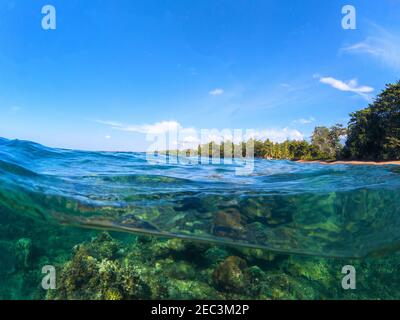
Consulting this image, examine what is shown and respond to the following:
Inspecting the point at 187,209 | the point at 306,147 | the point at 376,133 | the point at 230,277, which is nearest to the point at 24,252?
the point at 187,209

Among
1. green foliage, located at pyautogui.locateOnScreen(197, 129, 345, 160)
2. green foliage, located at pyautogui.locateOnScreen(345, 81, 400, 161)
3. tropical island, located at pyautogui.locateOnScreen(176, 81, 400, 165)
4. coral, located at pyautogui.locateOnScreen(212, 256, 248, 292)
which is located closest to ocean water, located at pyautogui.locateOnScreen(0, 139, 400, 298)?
coral, located at pyautogui.locateOnScreen(212, 256, 248, 292)

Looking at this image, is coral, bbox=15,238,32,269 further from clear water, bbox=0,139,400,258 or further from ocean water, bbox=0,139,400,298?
clear water, bbox=0,139,400,258

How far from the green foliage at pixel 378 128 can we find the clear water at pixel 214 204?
31.6 m

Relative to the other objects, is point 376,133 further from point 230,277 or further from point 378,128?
point 230,277

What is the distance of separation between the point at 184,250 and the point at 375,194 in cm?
798

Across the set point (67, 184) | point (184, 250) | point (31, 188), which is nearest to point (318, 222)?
point (184, 250)

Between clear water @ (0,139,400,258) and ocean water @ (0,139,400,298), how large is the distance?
0.04 meters

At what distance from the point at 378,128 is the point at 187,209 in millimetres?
42774

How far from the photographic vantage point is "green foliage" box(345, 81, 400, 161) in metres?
37.7

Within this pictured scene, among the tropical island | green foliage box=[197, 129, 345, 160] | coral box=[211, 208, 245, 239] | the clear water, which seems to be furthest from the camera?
green foliage box=[197, 129, 345, 160]

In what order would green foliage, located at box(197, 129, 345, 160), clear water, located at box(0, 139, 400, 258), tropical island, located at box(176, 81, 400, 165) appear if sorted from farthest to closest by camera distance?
green foliage, located at box(197, 129, 345, 160)
tropical island, located at box(176, 81, 400, 165)
clear water, located at box(0, 139, 400, 258)

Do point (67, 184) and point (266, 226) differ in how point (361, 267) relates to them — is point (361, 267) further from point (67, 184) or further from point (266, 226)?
point (67, 184)

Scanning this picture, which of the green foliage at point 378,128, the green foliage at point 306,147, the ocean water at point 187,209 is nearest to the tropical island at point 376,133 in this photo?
the green foliage at point 378,128

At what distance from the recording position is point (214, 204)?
945cm
